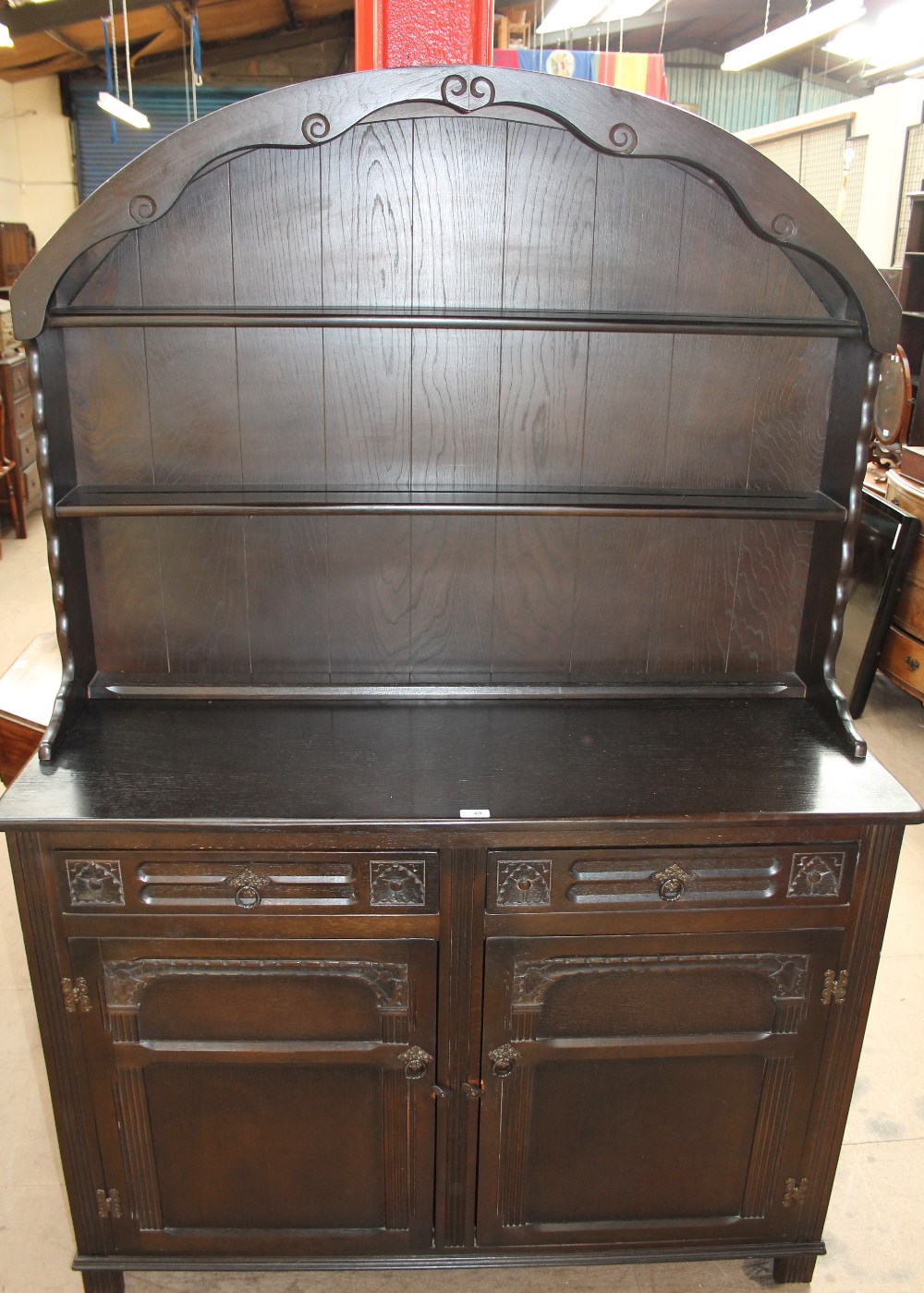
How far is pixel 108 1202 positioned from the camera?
180 cm

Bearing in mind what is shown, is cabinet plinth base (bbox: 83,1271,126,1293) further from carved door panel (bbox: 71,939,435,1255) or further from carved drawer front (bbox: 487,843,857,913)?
carved drawer front (bbox: 487,843,857,913)

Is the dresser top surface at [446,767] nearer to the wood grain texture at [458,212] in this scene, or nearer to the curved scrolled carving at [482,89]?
the wood grain texture at [458,212]

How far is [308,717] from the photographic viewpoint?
6.40ft

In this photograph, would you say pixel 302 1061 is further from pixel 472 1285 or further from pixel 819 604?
pixel 819 604

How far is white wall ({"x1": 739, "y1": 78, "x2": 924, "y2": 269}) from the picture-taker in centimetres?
727

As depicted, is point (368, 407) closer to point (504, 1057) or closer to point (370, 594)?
point (370, 594)

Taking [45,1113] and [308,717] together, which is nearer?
[308,717]

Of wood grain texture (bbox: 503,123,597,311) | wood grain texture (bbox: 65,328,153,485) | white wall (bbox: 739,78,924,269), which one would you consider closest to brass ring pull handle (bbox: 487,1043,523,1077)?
wood grain texture (bbox: 65,328,153,485)

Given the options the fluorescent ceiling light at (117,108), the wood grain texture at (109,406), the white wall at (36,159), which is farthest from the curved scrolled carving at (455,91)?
the white wall at (36,159)

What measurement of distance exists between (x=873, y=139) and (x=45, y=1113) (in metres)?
8.32

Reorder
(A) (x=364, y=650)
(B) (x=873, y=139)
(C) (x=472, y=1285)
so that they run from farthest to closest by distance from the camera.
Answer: (B) (x=873, y=139)
(A) (x=364, y=650)
(C) (x=472, y=1285)

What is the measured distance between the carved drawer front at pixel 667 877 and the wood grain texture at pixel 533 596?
522 mm

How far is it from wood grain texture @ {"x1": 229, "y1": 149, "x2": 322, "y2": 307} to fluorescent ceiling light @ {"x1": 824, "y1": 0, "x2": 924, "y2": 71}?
236 inches

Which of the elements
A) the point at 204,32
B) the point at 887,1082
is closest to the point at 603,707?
the point at 887,1082
